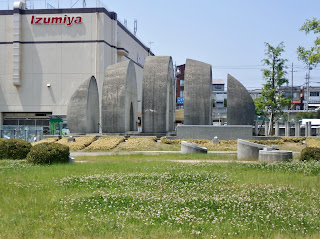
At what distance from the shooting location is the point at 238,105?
33.0 meters

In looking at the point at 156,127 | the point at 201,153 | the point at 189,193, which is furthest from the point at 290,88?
the point at 189,193

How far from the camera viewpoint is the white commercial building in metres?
57.0

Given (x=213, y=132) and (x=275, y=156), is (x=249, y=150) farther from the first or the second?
(x=213, y=132)

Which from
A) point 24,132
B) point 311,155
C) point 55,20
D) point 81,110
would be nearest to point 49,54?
point 55,20

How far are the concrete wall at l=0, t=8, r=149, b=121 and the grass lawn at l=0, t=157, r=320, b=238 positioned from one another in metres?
43.8

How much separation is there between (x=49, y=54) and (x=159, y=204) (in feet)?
170

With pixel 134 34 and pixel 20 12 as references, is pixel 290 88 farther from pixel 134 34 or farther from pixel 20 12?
pixel 20 12

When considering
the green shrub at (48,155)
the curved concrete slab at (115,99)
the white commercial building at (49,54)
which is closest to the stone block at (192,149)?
the green shrub at (48,155)

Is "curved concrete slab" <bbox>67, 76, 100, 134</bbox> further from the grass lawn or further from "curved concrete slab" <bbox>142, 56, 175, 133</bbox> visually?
the grass lawn

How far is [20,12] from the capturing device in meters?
57.7

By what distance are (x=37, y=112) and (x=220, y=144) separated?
3702 centimetres

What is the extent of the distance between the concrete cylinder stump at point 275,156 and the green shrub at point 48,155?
859 cm

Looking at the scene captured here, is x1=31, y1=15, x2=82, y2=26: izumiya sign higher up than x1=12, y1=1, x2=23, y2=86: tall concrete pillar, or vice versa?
x1=31, y1=15, x2=82, y2=26: izumiya sign

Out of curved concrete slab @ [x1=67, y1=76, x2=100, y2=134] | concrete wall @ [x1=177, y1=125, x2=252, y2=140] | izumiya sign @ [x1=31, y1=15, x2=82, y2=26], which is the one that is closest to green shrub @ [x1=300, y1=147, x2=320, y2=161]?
concrete wall @ [x1=177, y1=125, x2=252, y2=140]
